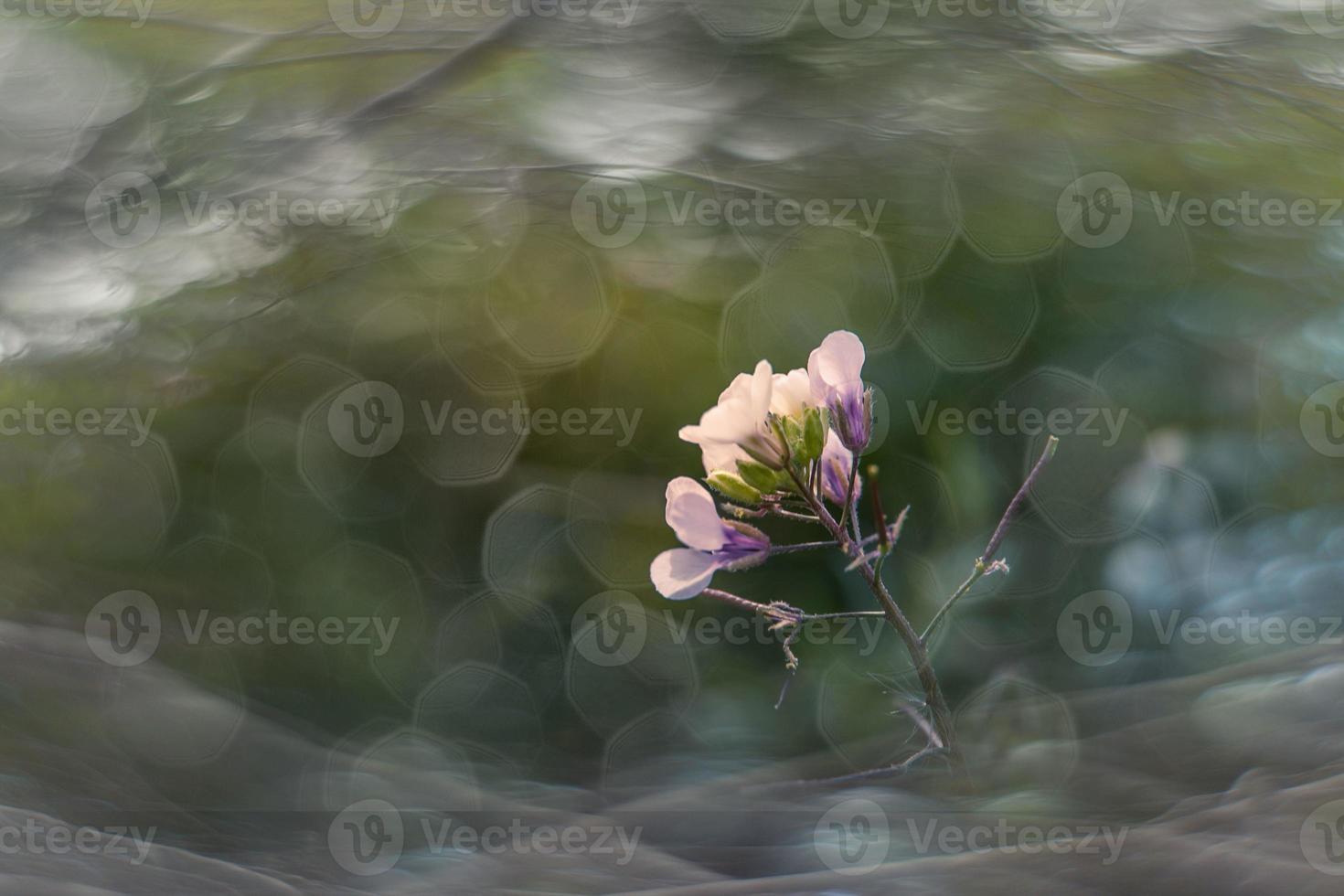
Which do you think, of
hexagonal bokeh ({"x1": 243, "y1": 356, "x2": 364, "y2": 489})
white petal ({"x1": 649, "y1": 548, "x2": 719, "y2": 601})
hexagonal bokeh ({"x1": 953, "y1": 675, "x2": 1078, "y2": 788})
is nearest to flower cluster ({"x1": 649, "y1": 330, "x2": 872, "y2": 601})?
white petal ({"x1": 649, "y1": 548, "x2": 719, "y2": 601})

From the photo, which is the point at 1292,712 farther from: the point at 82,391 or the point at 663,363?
the point at 82,391

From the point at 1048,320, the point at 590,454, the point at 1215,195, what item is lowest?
the point at 590,454

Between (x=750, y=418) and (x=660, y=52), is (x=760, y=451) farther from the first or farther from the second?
(x=660, y=52)

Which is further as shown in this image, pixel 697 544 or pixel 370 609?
pixel 370 609

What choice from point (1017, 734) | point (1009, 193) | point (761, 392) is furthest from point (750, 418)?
point (1009, 193)

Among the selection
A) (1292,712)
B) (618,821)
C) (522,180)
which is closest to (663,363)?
(522,180)

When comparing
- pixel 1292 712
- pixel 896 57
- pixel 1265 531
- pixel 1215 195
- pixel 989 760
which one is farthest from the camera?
pixel 896 57

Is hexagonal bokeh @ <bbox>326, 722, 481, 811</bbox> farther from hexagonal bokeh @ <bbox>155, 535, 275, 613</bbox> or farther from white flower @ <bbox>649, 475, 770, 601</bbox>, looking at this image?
white flower @ <bbox>649, 475, 770, 601</bbox>
